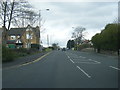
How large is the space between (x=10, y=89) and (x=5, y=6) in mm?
25840

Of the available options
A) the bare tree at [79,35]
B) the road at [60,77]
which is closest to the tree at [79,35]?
the bare tree at [79,35]

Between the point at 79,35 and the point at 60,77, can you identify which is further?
the point at 79,35

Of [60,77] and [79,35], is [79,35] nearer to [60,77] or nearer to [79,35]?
[79,35]

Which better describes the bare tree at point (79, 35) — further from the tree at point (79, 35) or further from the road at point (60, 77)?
the road at point (60, 77)

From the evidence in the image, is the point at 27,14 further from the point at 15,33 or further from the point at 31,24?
the point at 15,33

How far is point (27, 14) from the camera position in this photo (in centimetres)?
3525

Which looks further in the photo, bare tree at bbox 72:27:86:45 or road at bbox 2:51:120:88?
bare tree at bbox 72:27:86:45

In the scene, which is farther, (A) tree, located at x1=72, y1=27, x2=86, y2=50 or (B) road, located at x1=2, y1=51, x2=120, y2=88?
(A) tree, located at x1=72, y1=27, x2=86, y2=50

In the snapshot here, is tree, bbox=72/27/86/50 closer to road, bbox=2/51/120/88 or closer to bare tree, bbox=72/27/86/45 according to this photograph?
bare tree, bbox=72/27/86/45

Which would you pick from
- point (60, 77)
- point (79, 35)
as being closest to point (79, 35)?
point (79, 35)

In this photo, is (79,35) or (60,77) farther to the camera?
(79,35)

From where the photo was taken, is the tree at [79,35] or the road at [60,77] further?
the tree at [79,35]

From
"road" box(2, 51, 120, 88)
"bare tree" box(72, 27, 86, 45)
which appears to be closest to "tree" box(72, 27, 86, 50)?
"bare tree" box(72, 27, 86, 45)

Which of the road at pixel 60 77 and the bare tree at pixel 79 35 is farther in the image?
the bare tree at pixel 79 35
